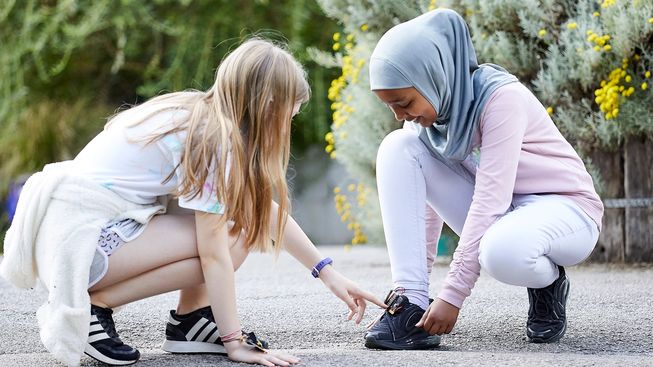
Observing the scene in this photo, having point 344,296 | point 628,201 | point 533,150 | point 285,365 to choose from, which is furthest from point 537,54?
point 285,365

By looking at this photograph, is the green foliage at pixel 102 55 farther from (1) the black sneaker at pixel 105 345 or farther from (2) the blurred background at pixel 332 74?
(1) the black sneaker at pixel 105 345

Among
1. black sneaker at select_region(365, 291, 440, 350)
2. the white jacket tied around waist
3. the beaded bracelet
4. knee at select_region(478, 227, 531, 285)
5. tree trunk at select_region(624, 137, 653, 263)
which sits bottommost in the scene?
tree trunk at select_region(624, 137, 653, 263)

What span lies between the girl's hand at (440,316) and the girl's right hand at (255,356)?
364 millimetres

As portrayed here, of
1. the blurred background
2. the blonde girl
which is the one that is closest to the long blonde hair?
the blonde girl

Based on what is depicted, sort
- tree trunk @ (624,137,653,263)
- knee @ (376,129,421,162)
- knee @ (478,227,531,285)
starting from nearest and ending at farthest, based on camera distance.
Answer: knee @ (478,227,531,285)
knee @ (376,129,421,162)
tree trunk @ (624,137,653,263)

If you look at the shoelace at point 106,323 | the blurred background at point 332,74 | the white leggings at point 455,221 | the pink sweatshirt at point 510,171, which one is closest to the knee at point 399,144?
the white leggings at point 455,221

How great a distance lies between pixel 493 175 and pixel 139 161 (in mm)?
896

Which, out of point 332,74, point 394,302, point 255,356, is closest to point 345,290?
point 394,302

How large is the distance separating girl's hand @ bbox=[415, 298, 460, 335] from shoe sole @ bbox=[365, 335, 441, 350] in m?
0.11

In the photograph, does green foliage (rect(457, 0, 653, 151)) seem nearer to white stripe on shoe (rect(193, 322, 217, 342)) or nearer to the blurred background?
the blurred background

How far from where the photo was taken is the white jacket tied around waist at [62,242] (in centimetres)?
214

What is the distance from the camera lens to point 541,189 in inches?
102

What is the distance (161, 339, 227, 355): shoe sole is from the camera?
8.00 feet

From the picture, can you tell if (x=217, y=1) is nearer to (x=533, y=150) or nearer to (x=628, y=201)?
(x=628, y=201)
